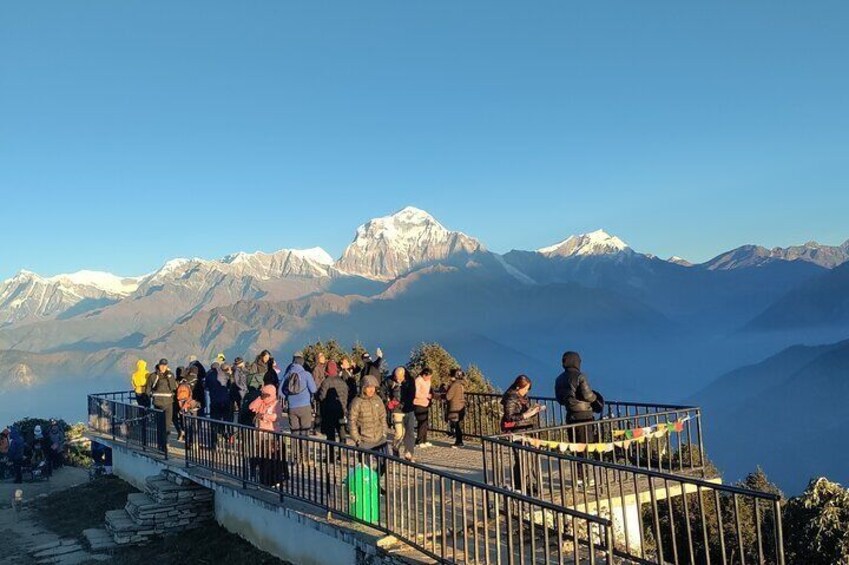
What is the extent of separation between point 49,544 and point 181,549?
342cm

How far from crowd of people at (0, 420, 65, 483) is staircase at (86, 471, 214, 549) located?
29.0ft

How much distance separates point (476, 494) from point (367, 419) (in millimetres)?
1992

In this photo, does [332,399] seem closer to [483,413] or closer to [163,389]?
[163,389]

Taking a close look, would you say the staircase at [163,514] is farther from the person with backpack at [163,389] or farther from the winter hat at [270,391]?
the person with backpack at [163,389]

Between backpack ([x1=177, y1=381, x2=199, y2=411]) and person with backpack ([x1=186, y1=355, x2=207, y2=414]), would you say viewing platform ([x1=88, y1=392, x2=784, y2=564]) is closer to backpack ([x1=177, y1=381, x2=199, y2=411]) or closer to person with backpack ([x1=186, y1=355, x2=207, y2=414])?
backpack ([x1=177, y1=381, x2=199, y2=411])

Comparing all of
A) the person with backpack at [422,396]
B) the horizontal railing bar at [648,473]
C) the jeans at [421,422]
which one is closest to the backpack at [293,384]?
the person with backpack at [422,396]

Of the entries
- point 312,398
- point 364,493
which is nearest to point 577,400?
point 364,493

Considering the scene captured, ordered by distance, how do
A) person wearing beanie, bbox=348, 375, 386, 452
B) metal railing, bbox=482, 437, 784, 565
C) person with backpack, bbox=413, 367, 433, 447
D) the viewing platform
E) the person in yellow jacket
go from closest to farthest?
1. the viewing platform
2. metal railing, bbox=482, 437, 784, 565
3. person wearing beanie, bbox=348, 375, 386, 452
4. person with backpack, bbox=413, 367, 433, 447
5. the person in yellow jacket

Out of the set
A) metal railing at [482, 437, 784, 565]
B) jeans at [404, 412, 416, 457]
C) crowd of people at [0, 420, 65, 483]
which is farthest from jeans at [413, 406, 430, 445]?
crowd of people at [0, 420, 65, 483]

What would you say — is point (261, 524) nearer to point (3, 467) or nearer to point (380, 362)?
point (380, 362)

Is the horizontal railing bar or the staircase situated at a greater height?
the horizontal railing bar

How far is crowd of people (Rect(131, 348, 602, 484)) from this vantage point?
37.9 feet

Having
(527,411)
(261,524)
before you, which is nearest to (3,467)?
(261,524)

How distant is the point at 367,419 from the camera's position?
35.4ft
